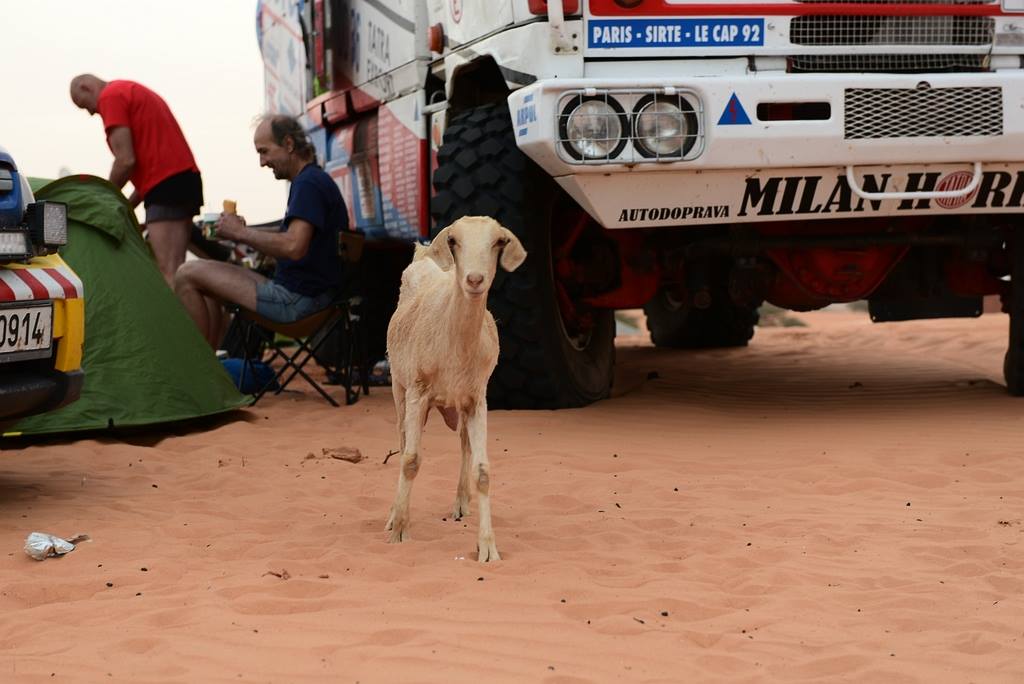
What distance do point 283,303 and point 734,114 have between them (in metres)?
3.03

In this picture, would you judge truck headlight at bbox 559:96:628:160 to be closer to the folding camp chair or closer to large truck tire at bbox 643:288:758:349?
the folding camp chair

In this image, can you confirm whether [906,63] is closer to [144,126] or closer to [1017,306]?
[1017,306]

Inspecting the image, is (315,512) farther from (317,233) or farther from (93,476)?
(317,233)

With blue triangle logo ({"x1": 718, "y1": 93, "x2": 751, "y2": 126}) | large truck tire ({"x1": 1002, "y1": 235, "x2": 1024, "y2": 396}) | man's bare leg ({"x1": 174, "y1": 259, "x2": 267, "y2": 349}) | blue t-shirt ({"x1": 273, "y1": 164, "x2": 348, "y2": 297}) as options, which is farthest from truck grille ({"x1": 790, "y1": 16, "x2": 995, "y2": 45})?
man's bare leg ({"x1": 174, "y1": 259, "x2": 267, "y2": 349})

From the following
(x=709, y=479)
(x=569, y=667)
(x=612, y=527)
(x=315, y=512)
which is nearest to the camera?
(x=569, y=667)

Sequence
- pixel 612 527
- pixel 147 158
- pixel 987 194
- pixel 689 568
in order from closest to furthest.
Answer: pixel 689 568 < pixel 612 527 < pixel 987 194 < pixel 147 158

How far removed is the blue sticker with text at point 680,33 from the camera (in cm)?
598

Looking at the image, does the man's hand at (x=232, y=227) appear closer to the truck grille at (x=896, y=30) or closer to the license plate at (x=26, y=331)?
the license plate at (x=26, y=331)

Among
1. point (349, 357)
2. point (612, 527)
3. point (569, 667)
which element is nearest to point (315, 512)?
point (612, 527)

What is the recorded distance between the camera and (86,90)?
8.93 metres

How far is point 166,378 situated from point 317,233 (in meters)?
1.38

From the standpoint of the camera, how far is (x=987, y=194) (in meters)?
6.21

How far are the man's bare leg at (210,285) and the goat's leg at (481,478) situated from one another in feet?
11.9

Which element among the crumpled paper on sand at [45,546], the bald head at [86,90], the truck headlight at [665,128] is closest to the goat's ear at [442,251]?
the crumpled paper on sand at [45,546]
